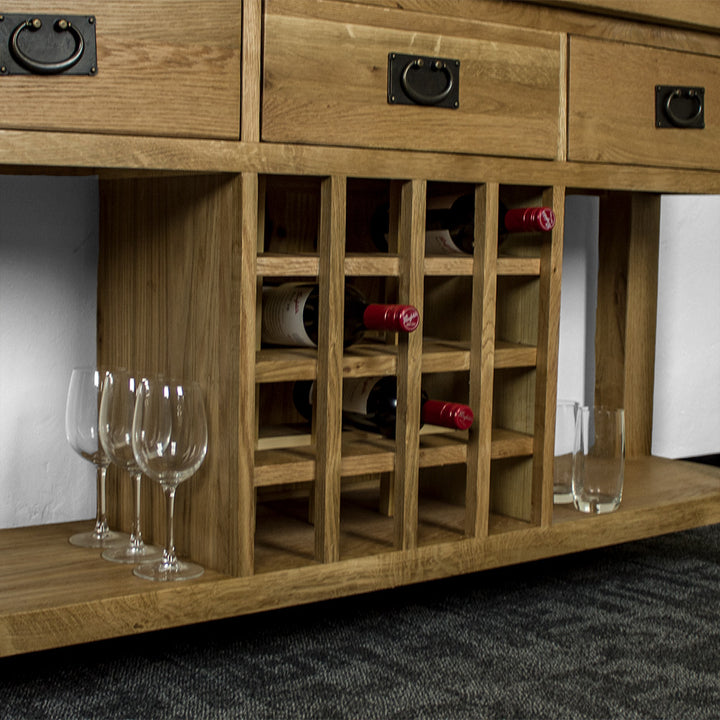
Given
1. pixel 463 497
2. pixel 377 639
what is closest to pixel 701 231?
pixel 463 497

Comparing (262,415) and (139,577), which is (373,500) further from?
(139,577)

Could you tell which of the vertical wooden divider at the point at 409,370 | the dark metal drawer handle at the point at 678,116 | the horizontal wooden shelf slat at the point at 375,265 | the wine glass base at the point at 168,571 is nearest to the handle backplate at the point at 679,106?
the dark metal drawer handle at the point at 678,116

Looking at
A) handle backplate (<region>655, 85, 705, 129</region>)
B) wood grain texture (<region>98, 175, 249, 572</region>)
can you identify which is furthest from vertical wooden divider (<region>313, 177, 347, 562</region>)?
handle backplate (<region>655, 85, 705, 129</region>)

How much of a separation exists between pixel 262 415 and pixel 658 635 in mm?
659

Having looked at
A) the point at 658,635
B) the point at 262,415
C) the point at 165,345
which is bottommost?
the point at 658,635

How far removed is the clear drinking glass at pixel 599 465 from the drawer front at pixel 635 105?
404 millimetres

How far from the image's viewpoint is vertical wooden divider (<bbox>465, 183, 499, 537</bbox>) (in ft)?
4.64

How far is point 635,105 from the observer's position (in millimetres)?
1529

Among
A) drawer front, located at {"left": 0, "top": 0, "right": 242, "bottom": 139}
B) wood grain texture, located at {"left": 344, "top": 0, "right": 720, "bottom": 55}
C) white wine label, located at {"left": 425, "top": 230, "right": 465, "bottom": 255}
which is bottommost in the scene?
white wine label, located at {"left": 425, "top": 230, "right": 465, "bottom": 255}

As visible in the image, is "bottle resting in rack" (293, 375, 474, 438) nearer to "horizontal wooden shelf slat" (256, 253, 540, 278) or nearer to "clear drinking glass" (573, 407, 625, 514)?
"horizontal wooden shelf slat" (256, 253, 540, 278)

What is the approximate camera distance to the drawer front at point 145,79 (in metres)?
1.09

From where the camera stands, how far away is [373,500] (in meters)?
1.69

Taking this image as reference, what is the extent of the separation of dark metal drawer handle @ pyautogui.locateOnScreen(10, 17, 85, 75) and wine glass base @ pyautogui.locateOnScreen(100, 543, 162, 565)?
585 mm

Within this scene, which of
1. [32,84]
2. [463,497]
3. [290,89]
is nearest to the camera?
[32,84]
